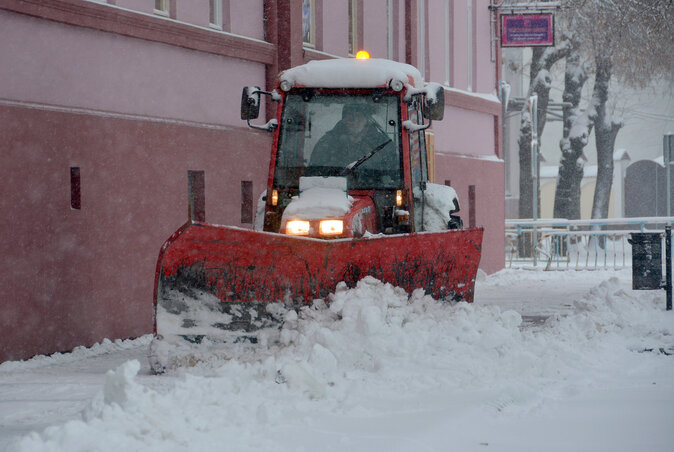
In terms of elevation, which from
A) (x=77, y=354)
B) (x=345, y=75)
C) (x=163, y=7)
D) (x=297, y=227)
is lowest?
(x=77, y=354)

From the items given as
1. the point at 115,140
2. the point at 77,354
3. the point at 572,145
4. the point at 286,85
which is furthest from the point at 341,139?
the point at 572,145

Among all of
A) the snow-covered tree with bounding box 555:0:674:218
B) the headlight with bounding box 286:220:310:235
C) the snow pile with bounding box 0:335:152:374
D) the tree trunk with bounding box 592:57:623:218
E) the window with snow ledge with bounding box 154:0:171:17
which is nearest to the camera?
the headlight with bounding box 286:220:310:235

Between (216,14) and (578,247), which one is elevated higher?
(216,14)

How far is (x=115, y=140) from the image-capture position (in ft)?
36.6

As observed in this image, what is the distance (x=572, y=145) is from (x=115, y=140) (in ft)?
73.8

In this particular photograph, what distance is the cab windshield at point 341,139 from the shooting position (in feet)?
31.1

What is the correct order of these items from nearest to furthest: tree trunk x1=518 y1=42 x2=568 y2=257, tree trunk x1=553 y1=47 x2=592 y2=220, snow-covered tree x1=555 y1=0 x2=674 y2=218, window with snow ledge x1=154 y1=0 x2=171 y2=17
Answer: window with snow ledge x1=154 y1=0 x2=171 y2=17 < snow-covered tree x1=555 y1=0 x2=674 y2=218 < tree trunk x1=518 y1=42 x2=568 y2=257 < tree trunk x1=553 y1=47 x2=592 y2=220

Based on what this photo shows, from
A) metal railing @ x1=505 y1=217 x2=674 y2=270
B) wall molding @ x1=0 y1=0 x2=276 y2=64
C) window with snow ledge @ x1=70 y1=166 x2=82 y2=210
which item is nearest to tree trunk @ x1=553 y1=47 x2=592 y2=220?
metal railing @ x1=505 y1=217 x2=674 y2=270

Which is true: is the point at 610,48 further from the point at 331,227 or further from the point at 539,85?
the point at 331,227

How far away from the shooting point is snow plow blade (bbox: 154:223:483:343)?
7.90 m

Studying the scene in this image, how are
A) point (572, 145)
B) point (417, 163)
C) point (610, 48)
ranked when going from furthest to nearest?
point (572, 145), point (610, 48), point (417, 163)

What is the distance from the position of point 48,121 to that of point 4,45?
85 centimetres

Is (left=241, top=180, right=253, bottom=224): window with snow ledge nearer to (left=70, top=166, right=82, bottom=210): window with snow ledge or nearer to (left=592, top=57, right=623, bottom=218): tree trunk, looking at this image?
(left=70, top=166, right=82, bottom=210): window with snow ledge

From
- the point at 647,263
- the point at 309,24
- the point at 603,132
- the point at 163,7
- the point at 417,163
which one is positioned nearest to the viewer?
the point at 417,163
